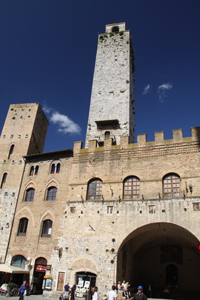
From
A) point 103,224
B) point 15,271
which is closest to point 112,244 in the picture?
point 103,224

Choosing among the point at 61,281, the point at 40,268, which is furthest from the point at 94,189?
the point at 40,268

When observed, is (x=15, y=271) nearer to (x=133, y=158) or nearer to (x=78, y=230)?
(x=78, y=230)

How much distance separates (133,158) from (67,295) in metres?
9.60

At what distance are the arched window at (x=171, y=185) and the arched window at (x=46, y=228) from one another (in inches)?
348

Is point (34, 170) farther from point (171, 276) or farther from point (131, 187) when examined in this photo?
point (171, 276)

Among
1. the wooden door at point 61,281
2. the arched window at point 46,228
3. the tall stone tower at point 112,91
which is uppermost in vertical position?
the tall stone tower at point 112,91

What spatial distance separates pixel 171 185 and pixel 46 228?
32.2 feet

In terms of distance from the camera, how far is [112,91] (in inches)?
965

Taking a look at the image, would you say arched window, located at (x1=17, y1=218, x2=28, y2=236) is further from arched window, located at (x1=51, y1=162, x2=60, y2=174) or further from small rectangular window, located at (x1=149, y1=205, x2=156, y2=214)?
small rectangular window, located at (x1=149, y1=205, x2=156, y2=214)

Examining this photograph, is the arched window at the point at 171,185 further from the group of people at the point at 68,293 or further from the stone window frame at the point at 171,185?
the group of people at the point at 68,293

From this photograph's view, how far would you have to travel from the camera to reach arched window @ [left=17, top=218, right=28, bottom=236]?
18922 millimetres

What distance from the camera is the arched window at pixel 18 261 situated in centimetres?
1786

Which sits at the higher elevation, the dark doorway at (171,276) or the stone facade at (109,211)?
the stone facade at (109,211)

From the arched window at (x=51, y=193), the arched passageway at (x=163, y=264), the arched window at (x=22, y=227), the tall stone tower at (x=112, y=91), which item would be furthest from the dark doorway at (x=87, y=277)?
the tall stone tower at (x=112, y=91)
